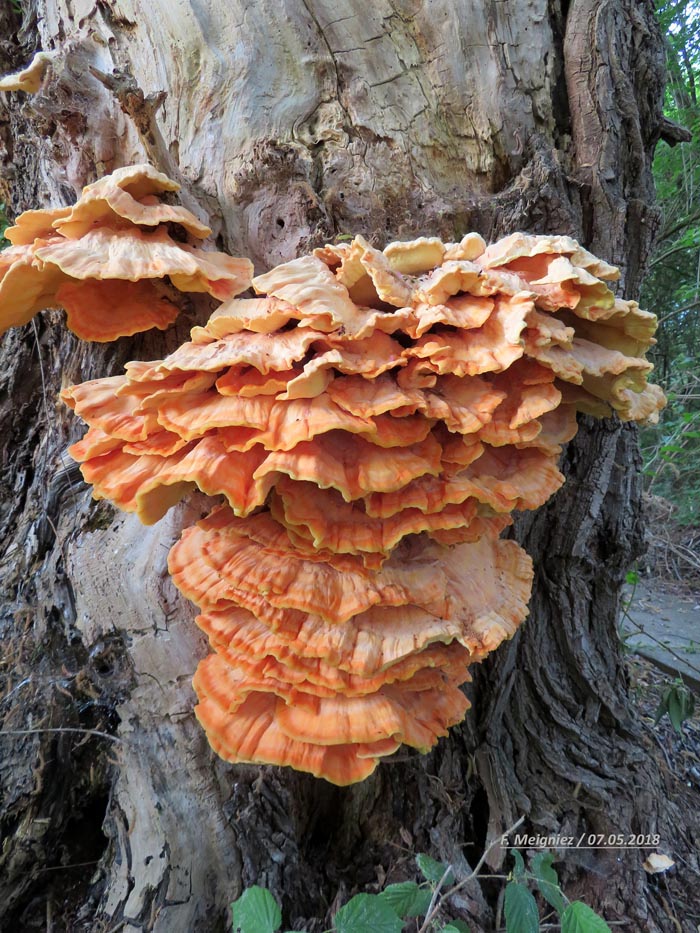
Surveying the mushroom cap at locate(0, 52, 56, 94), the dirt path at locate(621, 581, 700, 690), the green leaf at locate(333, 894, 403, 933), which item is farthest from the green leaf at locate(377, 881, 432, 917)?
the dirt path at locate(621, 581, 700, 690)

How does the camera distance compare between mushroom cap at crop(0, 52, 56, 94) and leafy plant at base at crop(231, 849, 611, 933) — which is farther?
mushroom cap at crop(0, 52, 56, 94)

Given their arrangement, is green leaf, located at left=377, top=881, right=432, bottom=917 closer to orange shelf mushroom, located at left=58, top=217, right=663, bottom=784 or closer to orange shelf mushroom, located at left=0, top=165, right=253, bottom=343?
orange shelf mushroom, located at left=58, top=217, right=663, bottom=784

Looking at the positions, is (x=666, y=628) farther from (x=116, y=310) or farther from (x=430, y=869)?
(x=116, y=310)

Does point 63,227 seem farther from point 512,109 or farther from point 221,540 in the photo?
point 512,109

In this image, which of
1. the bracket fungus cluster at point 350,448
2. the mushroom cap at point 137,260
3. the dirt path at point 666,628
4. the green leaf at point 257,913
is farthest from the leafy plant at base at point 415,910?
the dirt path at point 666,628

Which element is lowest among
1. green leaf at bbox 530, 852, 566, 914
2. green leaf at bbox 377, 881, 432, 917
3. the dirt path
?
the dirt path
